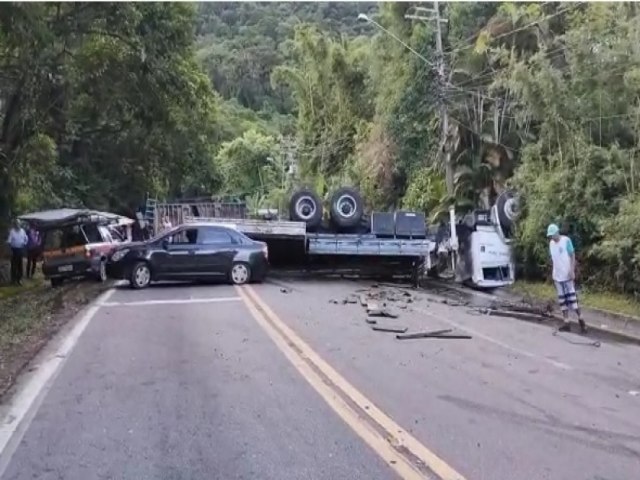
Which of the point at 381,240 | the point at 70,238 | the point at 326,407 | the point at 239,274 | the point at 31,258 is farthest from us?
the point at 31,258

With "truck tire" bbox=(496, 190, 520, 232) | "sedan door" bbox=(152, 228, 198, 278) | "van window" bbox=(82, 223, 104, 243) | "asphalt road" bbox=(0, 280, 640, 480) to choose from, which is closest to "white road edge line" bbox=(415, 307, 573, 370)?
"asphalt road" bbox=(0, 280, 640, 480)

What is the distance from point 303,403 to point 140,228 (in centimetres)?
3506

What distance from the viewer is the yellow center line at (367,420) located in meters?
5.33

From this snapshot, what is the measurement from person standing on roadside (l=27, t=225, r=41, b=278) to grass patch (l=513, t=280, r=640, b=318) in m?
13.9

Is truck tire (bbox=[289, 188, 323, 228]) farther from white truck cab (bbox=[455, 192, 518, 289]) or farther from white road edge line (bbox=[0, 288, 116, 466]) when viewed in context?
white road edge line (bbox=[0, 288, 116, 466])

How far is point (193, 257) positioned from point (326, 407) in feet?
43.4

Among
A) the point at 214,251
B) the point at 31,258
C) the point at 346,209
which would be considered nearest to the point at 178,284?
the point at 214,251

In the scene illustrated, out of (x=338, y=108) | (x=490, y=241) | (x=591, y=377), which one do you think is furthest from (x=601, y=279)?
(x=338, y=108)

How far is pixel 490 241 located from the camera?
63.9 feet

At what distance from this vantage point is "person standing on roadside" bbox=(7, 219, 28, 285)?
70.0 feet

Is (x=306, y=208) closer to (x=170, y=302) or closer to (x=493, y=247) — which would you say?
(x=493, y=247)

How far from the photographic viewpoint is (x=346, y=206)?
22141mm

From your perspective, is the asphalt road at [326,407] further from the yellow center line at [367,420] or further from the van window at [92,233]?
the van window at [92,233]

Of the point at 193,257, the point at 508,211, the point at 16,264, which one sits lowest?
the point at 16,264
